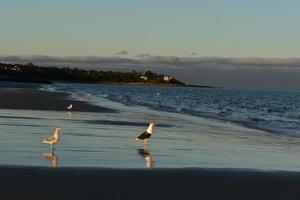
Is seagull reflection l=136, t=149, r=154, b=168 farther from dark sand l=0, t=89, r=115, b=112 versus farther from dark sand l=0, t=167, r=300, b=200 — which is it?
dark sand l=0, t=89, r=115, b=112

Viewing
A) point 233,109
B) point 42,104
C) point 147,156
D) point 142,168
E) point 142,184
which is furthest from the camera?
point 233,109

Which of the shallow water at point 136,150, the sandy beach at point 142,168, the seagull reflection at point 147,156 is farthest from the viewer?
the shallow water at point 136,150

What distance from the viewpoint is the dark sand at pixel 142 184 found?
970cm

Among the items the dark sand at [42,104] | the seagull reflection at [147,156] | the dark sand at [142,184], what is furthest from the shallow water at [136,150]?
the dark sand at [42,104]

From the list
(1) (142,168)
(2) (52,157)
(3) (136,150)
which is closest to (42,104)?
(3) (136,150)

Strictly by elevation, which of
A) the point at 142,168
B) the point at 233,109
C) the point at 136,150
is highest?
the point at 142,168

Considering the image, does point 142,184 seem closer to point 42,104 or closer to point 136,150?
point 136,150

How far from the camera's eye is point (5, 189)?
31.7 feet

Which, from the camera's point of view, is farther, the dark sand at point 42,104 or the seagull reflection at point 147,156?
the dark sand at point 42,104

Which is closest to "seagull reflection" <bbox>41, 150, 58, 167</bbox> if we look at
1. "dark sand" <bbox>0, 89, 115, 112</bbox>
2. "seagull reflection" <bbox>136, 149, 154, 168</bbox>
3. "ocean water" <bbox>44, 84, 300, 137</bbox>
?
"seagull reflection" <bbox>136, 149, 154, 168</bbox>

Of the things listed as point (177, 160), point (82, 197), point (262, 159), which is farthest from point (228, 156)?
point (82, 197)

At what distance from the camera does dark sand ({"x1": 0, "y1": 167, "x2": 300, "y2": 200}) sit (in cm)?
970

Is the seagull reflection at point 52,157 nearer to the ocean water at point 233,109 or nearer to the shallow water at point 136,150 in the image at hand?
the shallow water at point 136,150

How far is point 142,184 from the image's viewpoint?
10.6m
